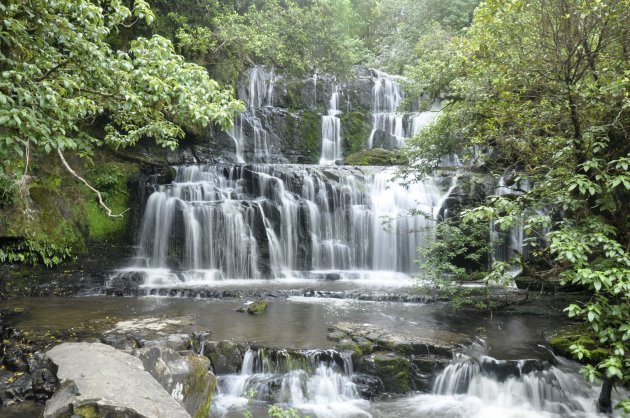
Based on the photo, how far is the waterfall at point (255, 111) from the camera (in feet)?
62.5

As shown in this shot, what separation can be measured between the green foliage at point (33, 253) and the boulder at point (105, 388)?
24.1 feet

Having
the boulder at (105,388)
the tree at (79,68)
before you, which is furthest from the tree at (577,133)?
the boulder at (105,388)

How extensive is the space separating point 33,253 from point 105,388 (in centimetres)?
902

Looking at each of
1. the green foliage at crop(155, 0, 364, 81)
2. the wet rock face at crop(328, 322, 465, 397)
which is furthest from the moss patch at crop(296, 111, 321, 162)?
the wet rock face at crop(328, 322, 465, 397)

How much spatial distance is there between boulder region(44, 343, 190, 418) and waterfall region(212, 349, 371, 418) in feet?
5.32

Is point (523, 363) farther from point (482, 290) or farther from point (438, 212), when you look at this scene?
point (438, 212)

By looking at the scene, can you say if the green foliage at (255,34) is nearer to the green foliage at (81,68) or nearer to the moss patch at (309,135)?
the moss patch at (309,135)

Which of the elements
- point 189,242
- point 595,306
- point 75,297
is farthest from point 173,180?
point 595,306

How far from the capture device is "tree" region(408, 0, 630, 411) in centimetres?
512

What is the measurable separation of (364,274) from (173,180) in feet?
22.8

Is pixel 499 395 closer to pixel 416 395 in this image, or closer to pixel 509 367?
pixel 509 367

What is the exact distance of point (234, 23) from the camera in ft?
58.7

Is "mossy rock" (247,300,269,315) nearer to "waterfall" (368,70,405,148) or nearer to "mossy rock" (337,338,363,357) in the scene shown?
"mossy rock" (337,338,363,357)

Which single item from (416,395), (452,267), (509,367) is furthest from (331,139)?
(416,395)
